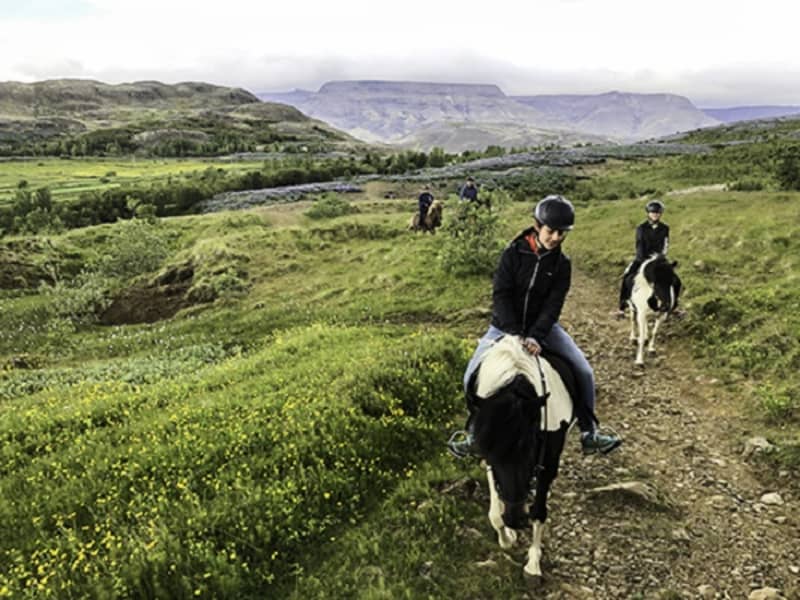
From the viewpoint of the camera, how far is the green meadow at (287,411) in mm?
6480

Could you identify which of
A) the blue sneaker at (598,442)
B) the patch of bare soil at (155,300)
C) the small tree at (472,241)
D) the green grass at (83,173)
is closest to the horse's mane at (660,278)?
the blue sneaker at (598,442)

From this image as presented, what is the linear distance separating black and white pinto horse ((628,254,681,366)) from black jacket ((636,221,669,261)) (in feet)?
0.75

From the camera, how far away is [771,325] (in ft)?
39.3

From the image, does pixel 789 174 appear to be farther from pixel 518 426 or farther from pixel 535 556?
pixel 518 426

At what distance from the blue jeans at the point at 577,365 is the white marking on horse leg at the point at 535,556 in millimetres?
1478

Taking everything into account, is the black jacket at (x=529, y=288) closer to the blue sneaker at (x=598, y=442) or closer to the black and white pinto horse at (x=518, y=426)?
the black and white pinto horse at (x=518, y=426)

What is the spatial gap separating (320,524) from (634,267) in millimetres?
9967

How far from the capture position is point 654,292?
12.6 meters

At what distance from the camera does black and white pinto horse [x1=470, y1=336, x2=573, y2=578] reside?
17.6ft

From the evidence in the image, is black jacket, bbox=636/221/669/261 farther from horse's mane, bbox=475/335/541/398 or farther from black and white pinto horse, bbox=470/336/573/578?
horse's mane, bbox=475/335/541/398

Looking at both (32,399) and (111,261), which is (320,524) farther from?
(111,261)

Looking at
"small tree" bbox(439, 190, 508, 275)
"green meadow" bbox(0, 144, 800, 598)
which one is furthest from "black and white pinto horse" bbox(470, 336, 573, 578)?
"small tree" bbox(439, 190, 508, 275)

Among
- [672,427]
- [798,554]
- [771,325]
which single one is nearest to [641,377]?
[672,427]

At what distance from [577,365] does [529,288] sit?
3.81 feet
